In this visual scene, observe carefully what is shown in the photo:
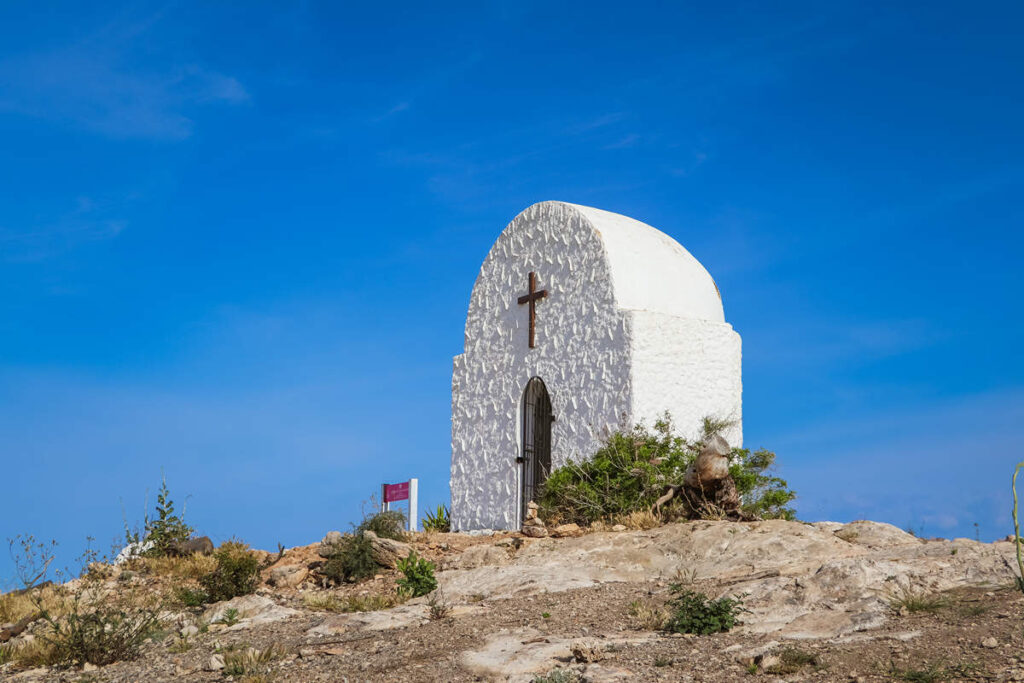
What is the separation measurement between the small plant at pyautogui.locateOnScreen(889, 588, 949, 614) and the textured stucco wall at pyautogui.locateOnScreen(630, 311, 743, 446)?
6529 millimetres

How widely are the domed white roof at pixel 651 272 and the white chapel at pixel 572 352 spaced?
0.02 metres

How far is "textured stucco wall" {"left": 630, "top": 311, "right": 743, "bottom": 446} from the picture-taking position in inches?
554

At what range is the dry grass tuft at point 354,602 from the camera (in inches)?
376

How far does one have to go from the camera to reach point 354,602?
967 cm

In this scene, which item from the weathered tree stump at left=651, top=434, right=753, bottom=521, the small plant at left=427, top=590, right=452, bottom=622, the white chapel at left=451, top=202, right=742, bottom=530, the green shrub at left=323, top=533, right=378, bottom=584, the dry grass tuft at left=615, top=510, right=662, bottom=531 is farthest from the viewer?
the white chapel at left=451, top=202, right=742, bottom=530

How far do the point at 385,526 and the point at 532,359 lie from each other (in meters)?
3.98

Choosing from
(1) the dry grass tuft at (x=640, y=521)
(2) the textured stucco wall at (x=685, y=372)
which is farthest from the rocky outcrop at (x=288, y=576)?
(2) the textured stucco wall at (x=685, y=372)

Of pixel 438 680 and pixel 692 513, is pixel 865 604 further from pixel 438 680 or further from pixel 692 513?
pixel 692 513

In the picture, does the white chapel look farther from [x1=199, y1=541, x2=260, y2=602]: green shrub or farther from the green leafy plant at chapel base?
[x1=199, y1=541, x2=260, y2=602]: green shrub

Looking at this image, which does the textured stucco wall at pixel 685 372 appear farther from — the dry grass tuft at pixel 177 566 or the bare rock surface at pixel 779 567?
the dry grass tuft at pixel 177 566

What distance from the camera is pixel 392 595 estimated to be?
1027cm

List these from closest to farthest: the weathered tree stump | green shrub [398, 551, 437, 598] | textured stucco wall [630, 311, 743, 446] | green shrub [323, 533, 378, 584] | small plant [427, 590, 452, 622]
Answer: small plant [427, 590, 452, 622]
green shrub [398, 551, 437, 598]
green shrub [323, 533, 378, 584]
the weathered tree stump
textured stucco wall [630, 311, 743, 446]

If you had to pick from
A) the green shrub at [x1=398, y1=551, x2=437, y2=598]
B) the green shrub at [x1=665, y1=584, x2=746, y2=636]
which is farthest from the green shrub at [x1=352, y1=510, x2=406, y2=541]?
the green shrub at [x1=665, y1=584, x2=746, y2=636]

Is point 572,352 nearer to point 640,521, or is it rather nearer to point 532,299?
point 532,299
